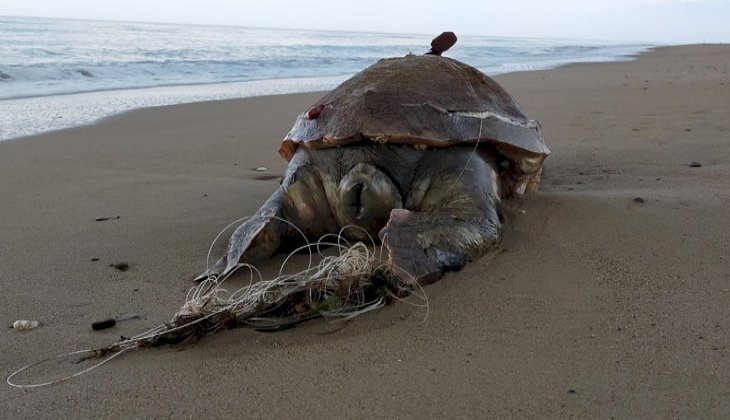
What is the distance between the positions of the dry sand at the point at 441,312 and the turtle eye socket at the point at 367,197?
420mm

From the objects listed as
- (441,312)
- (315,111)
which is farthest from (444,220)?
(315,111)

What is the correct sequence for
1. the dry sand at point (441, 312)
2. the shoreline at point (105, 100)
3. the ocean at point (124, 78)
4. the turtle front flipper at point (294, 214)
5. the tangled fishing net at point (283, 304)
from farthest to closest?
1. the ocean at point (124, 78)
2. the shoreline at point (105, 100)
3. the turtle front flipper at point (294, 214)
4. the tangled fishing net at point (283, 304)
5. the dry sand at point (441, 312)

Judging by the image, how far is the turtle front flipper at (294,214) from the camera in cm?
286

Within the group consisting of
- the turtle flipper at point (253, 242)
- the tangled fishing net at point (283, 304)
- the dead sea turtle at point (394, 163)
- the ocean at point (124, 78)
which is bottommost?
the ocean at point (124, 78)

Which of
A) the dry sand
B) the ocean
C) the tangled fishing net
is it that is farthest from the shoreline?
the tangled fishing net

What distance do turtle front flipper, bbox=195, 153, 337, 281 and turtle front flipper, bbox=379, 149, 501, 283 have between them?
1.35ft

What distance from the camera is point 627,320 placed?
6.54ft

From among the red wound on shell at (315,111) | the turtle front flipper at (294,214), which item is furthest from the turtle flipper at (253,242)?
the red wound on shell at (315,111)

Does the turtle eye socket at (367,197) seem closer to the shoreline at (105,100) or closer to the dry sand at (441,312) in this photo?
the dry sand at (441,312)

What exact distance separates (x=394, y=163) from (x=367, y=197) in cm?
21

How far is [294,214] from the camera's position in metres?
3.01

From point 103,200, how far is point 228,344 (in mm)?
2377

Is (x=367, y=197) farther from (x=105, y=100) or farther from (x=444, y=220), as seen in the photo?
(x=105, y=100)

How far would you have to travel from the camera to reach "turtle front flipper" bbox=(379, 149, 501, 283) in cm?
233
